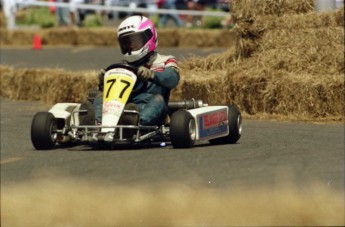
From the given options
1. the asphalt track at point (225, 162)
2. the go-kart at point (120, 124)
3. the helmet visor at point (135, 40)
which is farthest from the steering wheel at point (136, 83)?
the helmet visor at point (135, 40)

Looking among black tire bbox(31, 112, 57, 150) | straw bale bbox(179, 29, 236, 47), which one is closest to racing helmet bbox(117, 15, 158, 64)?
black tire bbox(31, 112, 57, 150)

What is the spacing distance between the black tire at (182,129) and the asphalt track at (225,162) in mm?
74

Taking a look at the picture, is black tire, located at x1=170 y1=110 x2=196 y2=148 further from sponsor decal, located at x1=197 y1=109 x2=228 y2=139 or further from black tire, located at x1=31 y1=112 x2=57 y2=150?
black tire, located at x1=31 y1=112 x2=57 y2=150

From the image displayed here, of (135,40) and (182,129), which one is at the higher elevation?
(135,40)

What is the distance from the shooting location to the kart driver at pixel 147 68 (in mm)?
4109

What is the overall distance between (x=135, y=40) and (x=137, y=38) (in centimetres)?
3

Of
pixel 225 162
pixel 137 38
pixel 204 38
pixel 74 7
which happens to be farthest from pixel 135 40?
pixel 74 7

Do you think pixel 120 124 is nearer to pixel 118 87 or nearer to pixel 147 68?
pixel 118 87

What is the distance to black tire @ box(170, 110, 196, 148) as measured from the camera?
5148 mm

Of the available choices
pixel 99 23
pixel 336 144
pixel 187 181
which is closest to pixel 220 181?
pixel 187 181

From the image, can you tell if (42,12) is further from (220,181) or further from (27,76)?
(220,181)

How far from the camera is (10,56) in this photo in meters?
16.9

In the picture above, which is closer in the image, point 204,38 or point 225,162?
point 225,162

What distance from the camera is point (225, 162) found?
3.72 metres
